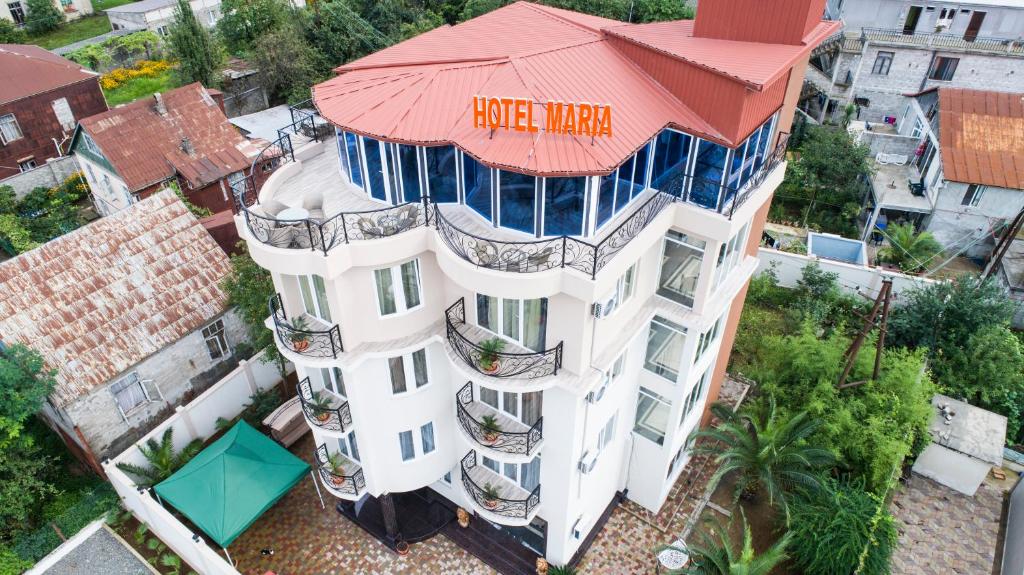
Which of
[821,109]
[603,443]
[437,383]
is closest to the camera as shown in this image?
[437,383]

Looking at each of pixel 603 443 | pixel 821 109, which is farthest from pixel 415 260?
pixel 821 109

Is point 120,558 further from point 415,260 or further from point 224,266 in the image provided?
point 415,260

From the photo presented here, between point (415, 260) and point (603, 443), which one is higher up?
point (415, 260)

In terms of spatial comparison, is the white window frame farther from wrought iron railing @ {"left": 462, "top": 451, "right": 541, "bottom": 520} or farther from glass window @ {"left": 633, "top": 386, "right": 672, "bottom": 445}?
glass window @ {"left": 633, "top": 386, "right": 672, "bottom": 445}

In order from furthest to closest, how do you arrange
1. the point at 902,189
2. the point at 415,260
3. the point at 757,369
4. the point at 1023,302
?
the point at 902,189 → the point at 1023,302 → the point at 757,369 → the point at 415,260

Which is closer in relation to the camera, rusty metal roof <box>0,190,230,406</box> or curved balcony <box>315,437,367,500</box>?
curved balcony <box>315,437,367,500</box>

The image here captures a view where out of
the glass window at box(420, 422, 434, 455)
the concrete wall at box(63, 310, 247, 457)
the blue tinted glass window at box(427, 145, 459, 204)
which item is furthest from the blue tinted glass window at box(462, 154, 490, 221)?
the concrete wall at box(63, 310, 247, 457)

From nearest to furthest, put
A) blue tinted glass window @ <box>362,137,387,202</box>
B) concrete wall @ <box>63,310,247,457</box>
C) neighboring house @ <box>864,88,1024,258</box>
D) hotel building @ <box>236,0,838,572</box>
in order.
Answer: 1. hotel building @ <box>236,0,838,572</box>
2. blue tinted glass window @ <box>362,137,387,202</box>
3. concrete wall @ <box>63,310,247,457</box>
4. neighboring house @ <box>864,88,1024,258</box>
